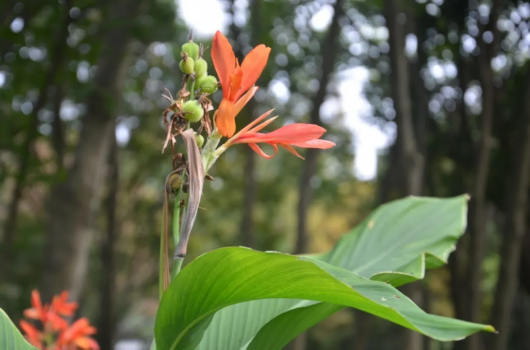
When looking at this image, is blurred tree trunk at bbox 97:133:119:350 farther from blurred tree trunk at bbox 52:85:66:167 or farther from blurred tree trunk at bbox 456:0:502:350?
blurred tree trunk at bbox 456:0:502:350

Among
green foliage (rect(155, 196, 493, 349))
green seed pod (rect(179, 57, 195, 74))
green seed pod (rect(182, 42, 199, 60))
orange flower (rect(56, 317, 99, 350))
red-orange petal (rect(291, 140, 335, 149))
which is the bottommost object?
orange flower (rect(56, 317, 99, 350))

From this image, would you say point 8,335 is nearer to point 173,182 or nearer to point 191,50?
point 173,182

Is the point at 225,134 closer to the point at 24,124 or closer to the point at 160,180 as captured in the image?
the point at 24,124

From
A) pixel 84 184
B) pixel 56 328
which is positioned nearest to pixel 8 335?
pixel 56 328

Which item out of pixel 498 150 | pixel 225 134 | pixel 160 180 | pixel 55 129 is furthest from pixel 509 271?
pixel 160 180

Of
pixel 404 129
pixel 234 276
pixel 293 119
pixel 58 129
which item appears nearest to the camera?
pixel 234 276

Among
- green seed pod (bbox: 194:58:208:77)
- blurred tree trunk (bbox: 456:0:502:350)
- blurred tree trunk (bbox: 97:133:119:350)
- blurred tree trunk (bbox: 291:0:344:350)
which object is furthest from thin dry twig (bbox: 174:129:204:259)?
blurred tree trunk (bbox: 97:133:119:350)

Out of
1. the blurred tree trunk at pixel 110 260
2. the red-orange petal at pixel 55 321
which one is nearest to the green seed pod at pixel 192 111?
the red-orange petal at pixel 55 321
